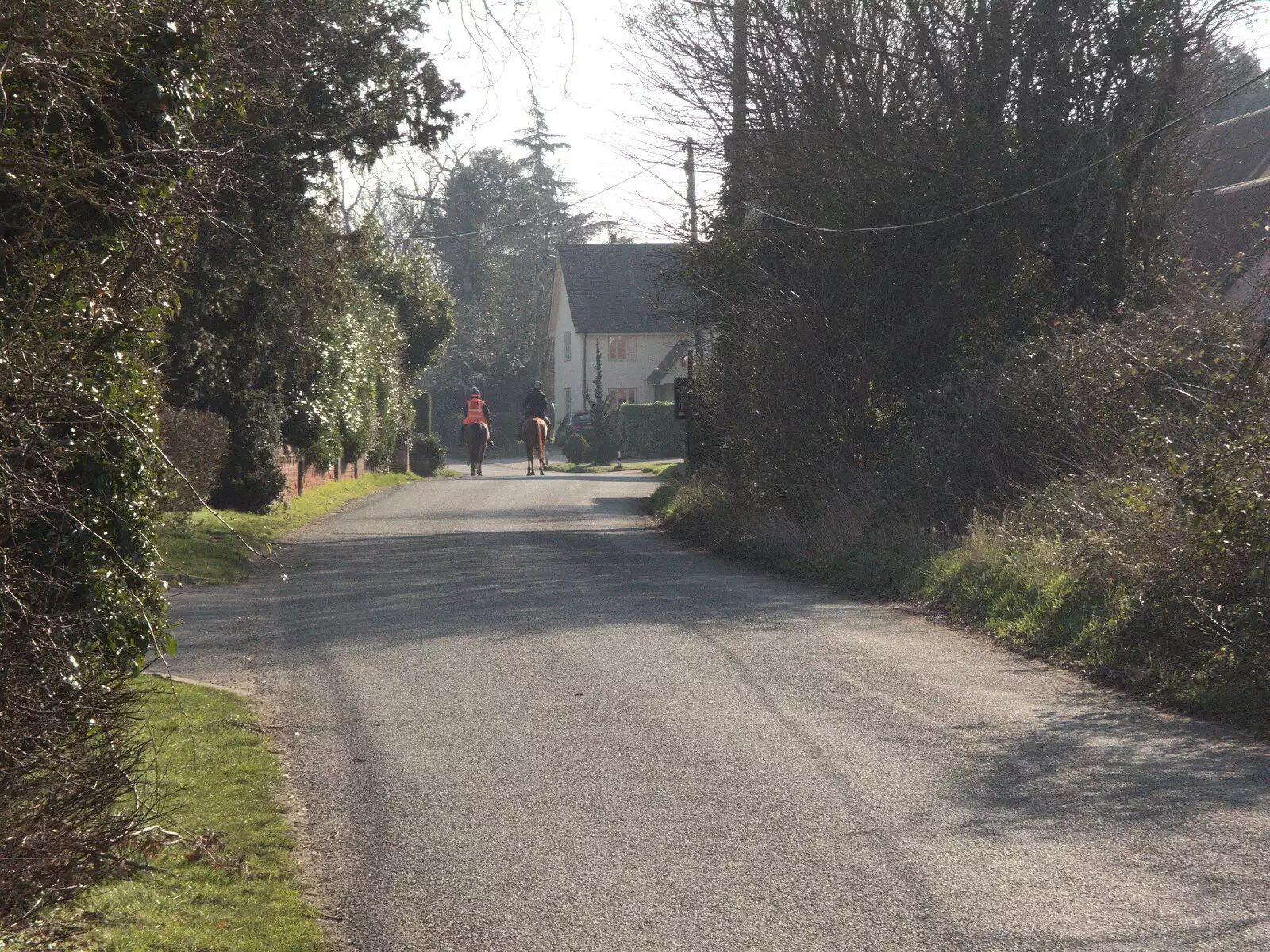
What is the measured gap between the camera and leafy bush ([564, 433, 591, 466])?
52.3m

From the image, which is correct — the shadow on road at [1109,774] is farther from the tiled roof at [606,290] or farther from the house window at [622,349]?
the house window at [622,349]

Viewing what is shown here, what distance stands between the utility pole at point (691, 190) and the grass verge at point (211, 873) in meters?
15.5

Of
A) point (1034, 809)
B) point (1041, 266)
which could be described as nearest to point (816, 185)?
point (1041, 266)

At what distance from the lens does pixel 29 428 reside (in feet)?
14.5

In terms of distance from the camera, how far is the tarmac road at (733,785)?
4906 mm

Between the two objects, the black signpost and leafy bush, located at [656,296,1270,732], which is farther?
the black signpost

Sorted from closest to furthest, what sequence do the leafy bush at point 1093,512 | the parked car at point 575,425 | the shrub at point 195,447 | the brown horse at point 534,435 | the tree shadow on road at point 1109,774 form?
1. the tree shadow on road at point 1109,774
2. the leafy bush at point 1093,512
3. the shrub at point 195,447
4. the brown horse at point 534,435
5. the parked car at point 575,425

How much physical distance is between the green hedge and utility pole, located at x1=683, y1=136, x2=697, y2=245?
103ft

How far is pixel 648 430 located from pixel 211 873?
4881 centimetres

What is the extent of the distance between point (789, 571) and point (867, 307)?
4.19 m

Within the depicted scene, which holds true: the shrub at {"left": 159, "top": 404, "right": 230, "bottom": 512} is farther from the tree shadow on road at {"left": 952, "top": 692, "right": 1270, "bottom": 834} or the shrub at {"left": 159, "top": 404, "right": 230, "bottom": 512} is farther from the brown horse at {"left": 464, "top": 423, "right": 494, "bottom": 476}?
the brown horse at {"left": 464, "top": 423, "right": 494, "bottom": 476}

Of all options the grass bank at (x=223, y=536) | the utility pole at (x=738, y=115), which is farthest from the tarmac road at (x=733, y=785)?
the utility pole at (x=738, y=115)

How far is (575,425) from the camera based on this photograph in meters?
57.7

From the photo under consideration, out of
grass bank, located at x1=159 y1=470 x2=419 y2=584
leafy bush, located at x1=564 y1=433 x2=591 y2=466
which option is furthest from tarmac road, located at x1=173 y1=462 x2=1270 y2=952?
leafy bush, located at x1=564 y1=433 x2=591 y2=466
